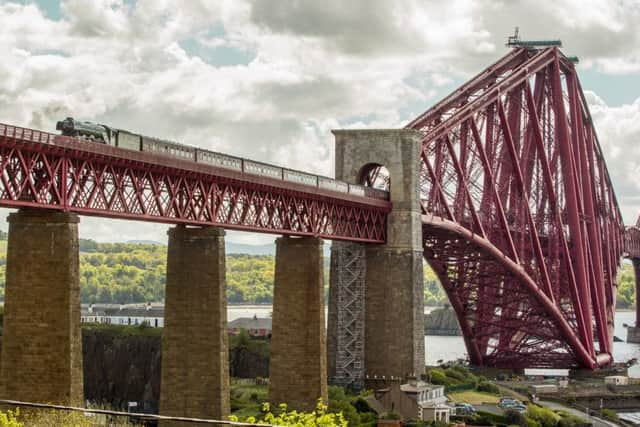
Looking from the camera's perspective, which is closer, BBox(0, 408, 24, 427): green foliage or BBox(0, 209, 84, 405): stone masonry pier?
BBox(0, 408, 24, 427): green foliage

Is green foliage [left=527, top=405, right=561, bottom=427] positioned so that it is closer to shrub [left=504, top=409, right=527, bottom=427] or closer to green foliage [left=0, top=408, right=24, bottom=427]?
shrub [left=504, top=409, right=527, bottom=427]

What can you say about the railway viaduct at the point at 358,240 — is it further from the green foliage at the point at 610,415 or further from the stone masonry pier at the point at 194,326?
the green foliage at the point at 610,415

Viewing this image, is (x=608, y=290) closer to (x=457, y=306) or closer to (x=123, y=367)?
(x=457, y=306)

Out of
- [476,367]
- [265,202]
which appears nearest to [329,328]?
[265,202]

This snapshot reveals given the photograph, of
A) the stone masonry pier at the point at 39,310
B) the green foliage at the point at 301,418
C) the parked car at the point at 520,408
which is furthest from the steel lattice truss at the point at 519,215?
the stone masonry pier at the point at 39,310

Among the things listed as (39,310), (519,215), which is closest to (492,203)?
(519,215)

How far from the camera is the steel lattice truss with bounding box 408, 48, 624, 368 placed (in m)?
104

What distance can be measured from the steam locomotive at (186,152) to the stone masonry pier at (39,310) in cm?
589

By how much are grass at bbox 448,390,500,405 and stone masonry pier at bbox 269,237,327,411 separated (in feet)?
85.8

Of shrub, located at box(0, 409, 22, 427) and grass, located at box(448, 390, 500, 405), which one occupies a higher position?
shrub, located at box(0, 409, 22, 427)

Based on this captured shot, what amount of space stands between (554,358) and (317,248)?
59.3 m

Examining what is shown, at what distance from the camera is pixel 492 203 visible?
110938 mm

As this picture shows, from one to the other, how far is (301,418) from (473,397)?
127ft

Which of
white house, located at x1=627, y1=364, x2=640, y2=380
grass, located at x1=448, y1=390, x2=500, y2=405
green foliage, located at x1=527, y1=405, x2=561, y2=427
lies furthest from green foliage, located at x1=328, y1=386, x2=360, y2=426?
white house, located at x1=627, y1=364, x2=640, y2=380
